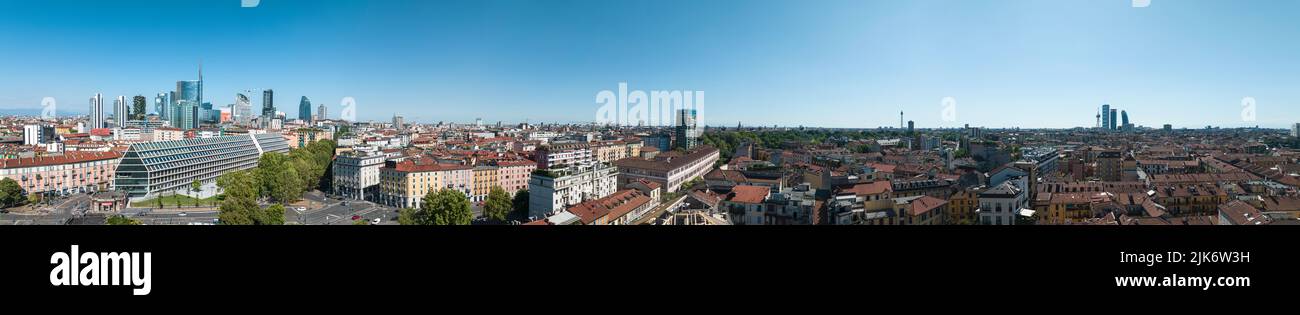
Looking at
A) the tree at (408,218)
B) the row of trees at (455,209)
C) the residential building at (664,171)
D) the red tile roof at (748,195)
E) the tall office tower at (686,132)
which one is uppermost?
the tall office tower at (686,132)

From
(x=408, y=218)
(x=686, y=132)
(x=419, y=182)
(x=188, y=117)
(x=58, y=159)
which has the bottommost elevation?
(x=408, y=218)

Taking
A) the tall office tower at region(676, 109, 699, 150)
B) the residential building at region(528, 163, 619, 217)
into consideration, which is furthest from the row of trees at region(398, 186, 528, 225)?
the tall office tower at region(676, 109, 699, 150)

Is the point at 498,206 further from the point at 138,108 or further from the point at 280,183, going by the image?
the point at 138,108

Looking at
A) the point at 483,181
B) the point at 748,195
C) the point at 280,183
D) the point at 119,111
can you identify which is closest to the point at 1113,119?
the point at 748,195

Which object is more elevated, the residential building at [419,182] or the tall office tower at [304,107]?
the tall office tower at [304,107]

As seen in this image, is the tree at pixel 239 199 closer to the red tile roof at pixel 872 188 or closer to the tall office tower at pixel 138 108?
the tall office tower at pixel 138 108

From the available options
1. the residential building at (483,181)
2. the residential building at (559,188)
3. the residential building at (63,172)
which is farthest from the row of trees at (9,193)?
the residential building at (559,188)

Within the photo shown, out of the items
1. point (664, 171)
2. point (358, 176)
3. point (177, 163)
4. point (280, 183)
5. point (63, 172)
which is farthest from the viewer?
point (358, 176)
